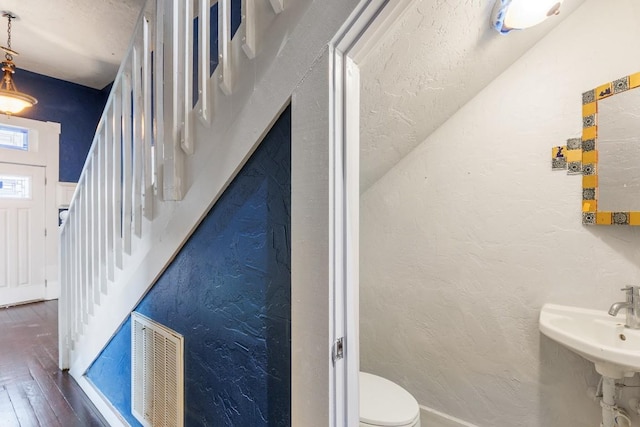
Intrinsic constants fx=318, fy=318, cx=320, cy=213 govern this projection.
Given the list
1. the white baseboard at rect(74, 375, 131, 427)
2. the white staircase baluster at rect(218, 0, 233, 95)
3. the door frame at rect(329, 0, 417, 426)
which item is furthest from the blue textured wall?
the white baseboard at rect(74, 375, 131, 427)

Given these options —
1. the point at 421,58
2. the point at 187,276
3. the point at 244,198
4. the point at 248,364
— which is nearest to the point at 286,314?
the point at 248,364

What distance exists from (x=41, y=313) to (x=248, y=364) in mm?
3913

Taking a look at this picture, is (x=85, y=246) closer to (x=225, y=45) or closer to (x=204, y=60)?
(x=204, y=60)

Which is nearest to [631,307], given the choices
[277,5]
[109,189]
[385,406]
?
[385,406]

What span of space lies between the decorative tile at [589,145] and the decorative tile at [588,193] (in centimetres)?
17

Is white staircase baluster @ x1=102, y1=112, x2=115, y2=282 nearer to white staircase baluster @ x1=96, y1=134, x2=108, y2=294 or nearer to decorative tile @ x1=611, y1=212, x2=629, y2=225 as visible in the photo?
white staircase baluster @ x1=96, y1=134, x2=108, y2=294

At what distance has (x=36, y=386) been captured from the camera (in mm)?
2021

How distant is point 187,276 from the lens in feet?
3.91

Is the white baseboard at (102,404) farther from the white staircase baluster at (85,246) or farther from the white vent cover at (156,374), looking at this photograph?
the white staircase baluster at (85,246)

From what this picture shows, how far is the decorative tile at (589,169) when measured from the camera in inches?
52.8

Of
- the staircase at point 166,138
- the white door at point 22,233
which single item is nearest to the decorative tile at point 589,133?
the staircase at point 166,138

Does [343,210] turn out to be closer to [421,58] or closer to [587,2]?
[421,58]

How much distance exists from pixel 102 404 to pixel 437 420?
6.04 feet

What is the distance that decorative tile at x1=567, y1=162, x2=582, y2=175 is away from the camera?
137 centimetres
